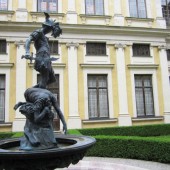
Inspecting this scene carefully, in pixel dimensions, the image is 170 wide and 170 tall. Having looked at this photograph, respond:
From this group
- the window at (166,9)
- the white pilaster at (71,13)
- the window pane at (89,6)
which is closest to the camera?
the white pilaster at (71,13)

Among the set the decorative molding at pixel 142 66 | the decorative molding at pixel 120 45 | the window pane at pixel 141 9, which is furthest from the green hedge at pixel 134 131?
the window pane at pixel 141 9

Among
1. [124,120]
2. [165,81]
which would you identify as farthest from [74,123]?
[165,81]

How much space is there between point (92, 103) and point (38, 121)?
12830mm

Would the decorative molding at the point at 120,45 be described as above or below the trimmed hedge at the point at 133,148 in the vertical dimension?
above

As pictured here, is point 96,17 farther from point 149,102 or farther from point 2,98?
point 2,98

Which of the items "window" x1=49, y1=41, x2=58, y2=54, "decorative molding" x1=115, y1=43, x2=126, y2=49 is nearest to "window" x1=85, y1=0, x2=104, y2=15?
"decorative molding" x1=115, y1=43, x2=126, y2=49

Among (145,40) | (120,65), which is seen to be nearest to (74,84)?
(120,65)

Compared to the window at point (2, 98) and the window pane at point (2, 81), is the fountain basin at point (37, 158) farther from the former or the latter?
the window pane at point (2, 81)

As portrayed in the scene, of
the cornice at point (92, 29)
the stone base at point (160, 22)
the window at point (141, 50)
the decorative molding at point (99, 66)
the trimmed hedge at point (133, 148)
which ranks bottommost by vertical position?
the trimmed hedge at point (133, 148)

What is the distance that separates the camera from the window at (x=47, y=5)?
17.6m

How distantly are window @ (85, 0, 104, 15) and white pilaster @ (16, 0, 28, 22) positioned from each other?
472cm

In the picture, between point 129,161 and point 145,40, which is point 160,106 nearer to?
point 145,40

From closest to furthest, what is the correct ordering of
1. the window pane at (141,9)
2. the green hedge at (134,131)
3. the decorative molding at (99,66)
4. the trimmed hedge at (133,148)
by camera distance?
the trimmed hedge at (133,148) → the green hedge at (134,131) → the decorative molding at (99,66) → the window pane at (141,9)

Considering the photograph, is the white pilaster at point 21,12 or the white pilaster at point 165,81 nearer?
the white pilaster at point 21,12
